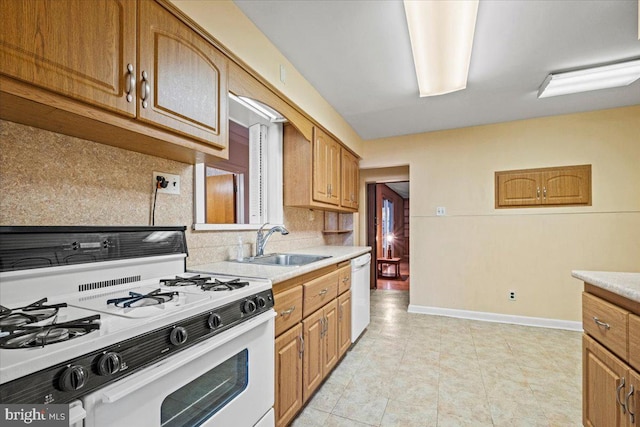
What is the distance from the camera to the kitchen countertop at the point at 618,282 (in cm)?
111

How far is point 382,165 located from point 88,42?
375 centimetres

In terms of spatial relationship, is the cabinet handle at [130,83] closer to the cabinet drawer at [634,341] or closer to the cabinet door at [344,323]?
the cabinet door at [344,323]

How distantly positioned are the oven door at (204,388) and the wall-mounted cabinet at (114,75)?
0.86 meters

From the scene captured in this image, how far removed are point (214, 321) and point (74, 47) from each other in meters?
1.02

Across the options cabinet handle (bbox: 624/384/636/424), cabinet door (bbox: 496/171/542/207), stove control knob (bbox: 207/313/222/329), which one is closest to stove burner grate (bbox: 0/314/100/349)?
stove control knob (bbox: 207/313/222/329)

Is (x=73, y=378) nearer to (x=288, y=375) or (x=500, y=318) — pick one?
(x=288, y=375)

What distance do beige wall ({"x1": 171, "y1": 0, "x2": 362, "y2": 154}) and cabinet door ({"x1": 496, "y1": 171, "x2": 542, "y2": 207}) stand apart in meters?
2.40

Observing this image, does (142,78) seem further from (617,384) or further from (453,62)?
(617,384)

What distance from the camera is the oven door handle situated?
706mm

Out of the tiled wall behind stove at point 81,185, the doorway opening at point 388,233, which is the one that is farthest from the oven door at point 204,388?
the doorway opening at point 388,233

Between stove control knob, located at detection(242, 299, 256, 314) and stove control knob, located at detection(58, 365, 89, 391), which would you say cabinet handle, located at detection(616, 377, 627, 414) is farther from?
stove control knob, located at detection(58, 365, 89, 391)

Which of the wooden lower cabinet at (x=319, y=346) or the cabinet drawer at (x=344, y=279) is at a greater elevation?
the cabinet drawer at (x=344, y=279)

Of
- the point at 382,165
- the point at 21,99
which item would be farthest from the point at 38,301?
the point at 382,165

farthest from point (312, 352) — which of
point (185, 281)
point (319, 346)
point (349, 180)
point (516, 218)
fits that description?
point (516, 218)
